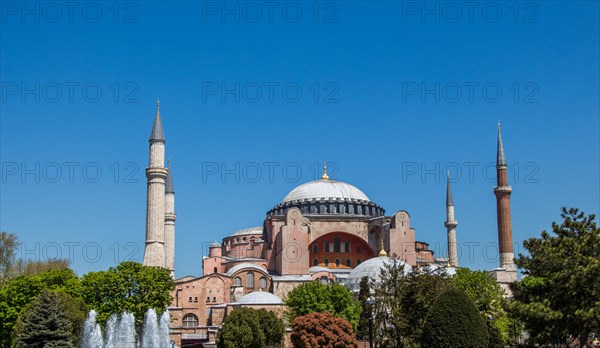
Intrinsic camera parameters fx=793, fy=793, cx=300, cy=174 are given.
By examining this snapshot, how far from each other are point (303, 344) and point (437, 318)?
Result: 11728 millimetres

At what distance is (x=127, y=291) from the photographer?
38.6 meters

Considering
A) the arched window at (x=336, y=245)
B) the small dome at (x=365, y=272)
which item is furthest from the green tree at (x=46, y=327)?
the arched window at (x=336, y=245)

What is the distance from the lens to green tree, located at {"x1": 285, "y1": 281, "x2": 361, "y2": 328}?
42031 millimetres

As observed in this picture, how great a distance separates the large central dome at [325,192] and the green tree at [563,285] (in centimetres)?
3411

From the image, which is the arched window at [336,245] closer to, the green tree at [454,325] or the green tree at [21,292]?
the green tree at [21,292]

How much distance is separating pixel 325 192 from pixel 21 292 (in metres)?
26.7

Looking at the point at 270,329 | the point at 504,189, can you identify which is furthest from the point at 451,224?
the point at 270,329

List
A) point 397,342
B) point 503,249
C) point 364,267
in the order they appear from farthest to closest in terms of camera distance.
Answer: point 503,249 → point 364,267 → point 397,342

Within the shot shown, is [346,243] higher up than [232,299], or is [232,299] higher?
[346,243]

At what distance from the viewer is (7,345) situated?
3906cm

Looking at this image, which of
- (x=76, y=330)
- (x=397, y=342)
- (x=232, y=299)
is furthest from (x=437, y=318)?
(x=232, y=299)

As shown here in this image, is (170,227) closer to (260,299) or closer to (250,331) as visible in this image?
(260,299)

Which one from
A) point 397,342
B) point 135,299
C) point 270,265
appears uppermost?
point 270,265

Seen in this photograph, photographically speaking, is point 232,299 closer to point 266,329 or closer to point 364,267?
point 364,267
